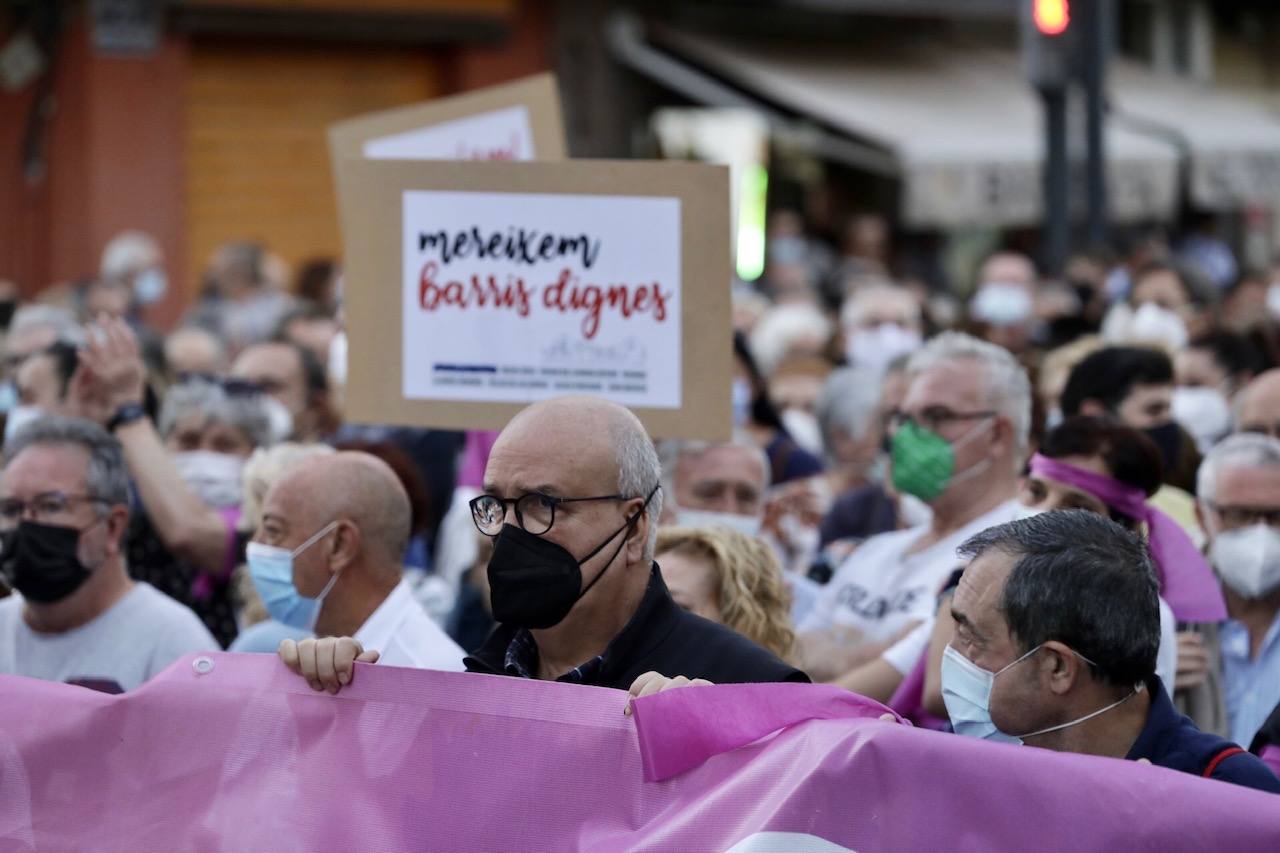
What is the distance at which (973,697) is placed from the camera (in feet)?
11.6

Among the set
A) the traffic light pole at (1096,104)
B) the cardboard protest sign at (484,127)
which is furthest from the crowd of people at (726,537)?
the traffic light pole at (1096,104)

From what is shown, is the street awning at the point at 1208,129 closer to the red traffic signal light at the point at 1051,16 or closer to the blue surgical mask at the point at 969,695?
the red traffic signal light at the point at 1051,16

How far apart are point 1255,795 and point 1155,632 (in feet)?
1.51

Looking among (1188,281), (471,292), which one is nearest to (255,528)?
(471,292)

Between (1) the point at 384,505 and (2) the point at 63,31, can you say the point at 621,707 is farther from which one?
(2) the point at 63,31

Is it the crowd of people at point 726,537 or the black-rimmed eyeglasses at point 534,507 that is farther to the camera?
the black-rimmed eyeglasses at point 534,507

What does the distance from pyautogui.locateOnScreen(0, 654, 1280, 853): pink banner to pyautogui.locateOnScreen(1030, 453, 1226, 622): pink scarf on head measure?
1.58 m

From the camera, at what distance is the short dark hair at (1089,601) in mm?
3354

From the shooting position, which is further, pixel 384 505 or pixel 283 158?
pixel 283 158

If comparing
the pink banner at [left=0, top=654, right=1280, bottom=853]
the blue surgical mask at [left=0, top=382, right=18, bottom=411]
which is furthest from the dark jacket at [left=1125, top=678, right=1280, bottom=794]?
the blue surgical mask at [left=0, top=382, right=18, bottom=411]

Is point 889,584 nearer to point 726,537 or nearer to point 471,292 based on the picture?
point 726,537

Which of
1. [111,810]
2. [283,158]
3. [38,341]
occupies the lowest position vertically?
[111,810]

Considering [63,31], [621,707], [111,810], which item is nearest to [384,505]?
[111,810]

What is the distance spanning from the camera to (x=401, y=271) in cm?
546
